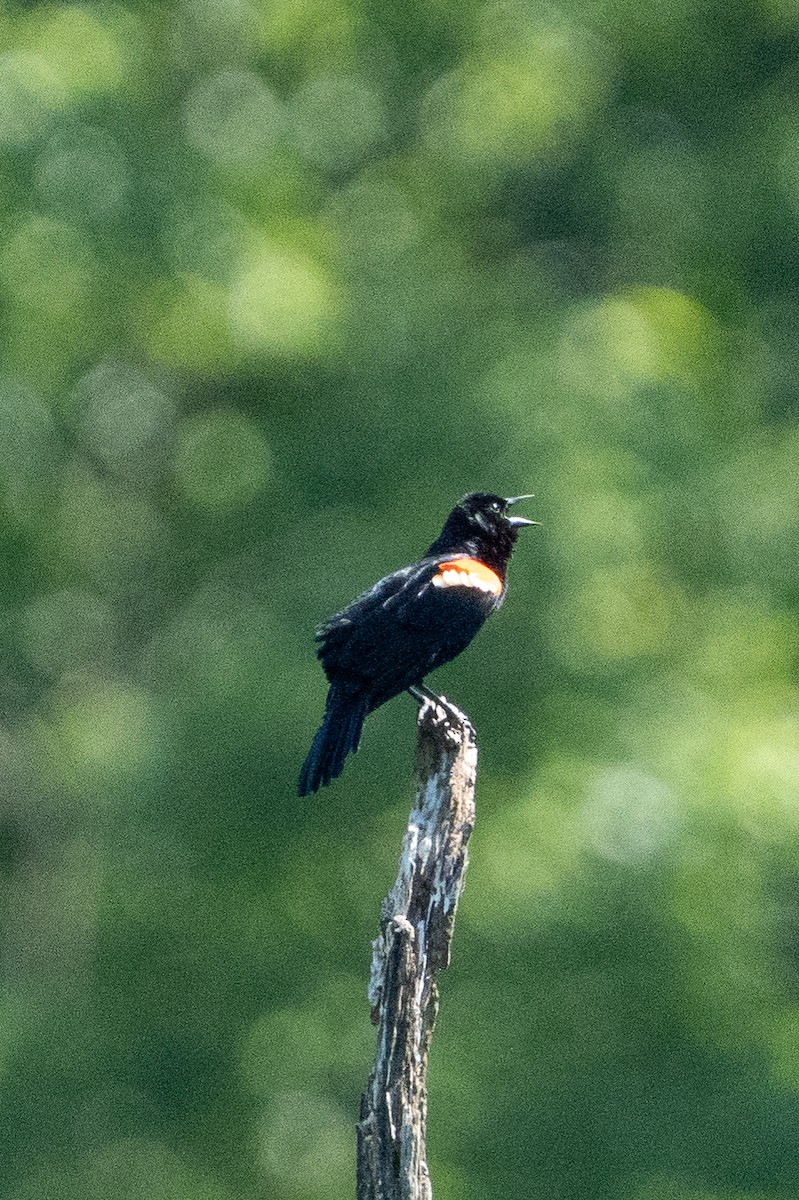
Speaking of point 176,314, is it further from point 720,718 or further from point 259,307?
point 720,718

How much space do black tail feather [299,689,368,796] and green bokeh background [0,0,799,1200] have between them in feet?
10.0

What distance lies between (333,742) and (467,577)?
3.07ft

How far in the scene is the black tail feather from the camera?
16.3 ft

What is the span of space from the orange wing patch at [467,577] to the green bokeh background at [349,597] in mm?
2350

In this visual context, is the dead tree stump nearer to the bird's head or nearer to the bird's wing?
the bird's wing

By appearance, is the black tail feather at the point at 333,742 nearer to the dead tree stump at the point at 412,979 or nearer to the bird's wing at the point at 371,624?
the bird's wing at the point at 371,624

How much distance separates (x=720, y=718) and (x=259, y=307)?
288 cm

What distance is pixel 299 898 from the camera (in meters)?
8.94

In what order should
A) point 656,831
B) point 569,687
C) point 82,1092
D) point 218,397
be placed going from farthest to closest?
point 218,397 < point 82,1092 < point 569,687 < point 656,831

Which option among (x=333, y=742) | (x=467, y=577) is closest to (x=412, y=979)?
(x=333, y=742)

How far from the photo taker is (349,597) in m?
8.49

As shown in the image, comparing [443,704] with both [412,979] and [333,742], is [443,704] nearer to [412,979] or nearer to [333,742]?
[333,742]

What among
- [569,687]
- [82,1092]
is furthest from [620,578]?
[82,1092]

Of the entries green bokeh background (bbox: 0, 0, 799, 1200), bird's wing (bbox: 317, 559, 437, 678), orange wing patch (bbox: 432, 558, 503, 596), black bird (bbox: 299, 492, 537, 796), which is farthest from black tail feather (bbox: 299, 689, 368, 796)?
green bokeh background (bbox: 0, 0, 799, 1200)
